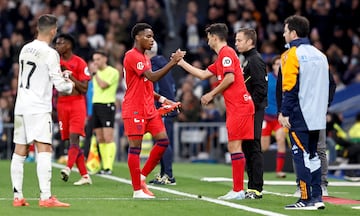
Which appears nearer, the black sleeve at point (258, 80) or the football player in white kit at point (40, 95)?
the football player in white kit at point (40, 95)

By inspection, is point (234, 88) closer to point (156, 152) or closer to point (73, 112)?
point (156, 152)

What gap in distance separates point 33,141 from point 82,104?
4.31 metres

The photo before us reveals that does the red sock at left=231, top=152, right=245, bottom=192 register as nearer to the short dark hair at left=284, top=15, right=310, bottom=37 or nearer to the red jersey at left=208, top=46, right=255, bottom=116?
the red jersey at left=208, top=46, right=255, bottom=116

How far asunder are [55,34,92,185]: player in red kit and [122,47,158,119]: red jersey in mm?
2228

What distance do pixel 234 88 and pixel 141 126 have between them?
128 cm

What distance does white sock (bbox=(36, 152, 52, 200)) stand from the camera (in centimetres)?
1184

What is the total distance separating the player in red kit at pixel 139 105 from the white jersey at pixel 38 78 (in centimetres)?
175

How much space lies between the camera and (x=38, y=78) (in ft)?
38.8

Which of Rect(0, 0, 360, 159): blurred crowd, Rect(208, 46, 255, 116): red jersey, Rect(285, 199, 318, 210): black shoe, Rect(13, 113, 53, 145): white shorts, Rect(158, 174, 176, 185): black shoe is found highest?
Rect(0, 0, 360, 159): blurred crowd

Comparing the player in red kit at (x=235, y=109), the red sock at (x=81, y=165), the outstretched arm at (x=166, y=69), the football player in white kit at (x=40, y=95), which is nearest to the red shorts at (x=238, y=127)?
the player in red kit at (x=235, y=109)

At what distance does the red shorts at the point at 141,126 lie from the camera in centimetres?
A: 1345

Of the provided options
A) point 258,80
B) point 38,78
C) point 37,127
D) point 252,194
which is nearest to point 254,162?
point 252,194

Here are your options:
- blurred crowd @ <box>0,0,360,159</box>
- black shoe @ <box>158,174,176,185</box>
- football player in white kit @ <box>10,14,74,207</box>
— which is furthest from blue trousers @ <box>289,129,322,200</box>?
blurred crowd @ <box>0,0,360,159</box>

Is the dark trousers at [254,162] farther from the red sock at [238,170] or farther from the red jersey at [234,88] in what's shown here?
the red jersey at [234,88]
